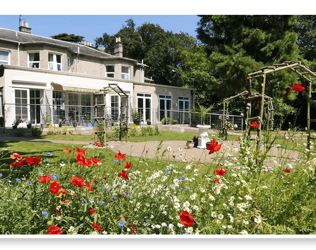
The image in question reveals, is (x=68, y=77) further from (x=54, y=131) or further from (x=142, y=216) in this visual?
(x=142, y=216)

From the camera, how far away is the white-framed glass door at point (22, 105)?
45.0 feet

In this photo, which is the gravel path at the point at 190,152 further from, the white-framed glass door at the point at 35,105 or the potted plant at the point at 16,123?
the white-framed glass door at the point at 35,105

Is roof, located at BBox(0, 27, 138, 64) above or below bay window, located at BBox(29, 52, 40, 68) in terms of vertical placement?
above

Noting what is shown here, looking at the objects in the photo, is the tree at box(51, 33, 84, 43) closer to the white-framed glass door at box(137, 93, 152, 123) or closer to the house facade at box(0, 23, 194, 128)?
the house facade at box(0, 23, 194, 128)

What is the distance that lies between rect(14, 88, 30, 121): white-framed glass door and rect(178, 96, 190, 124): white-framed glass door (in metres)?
11.7

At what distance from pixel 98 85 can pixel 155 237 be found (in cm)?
1715

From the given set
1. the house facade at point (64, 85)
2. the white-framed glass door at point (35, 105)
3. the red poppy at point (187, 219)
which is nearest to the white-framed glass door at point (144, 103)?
the house facade at point (64, 85)

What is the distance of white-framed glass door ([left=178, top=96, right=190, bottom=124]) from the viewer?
828 inches

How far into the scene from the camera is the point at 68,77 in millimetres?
16094

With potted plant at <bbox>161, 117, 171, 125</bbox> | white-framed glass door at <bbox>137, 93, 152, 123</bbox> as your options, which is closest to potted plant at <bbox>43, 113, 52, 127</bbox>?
white-framed glass door at <bbox>137, 93, 152, 123</bbox>

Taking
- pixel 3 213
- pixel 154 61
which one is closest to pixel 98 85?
pixel 154 61

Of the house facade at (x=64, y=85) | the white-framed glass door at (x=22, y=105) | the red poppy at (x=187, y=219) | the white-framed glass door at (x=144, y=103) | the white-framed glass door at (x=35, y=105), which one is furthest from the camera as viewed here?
the white-framed glass door at (x=144, y=103)

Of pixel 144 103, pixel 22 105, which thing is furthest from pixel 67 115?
pixel 144 103

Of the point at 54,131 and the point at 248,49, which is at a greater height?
the point at 248,49
